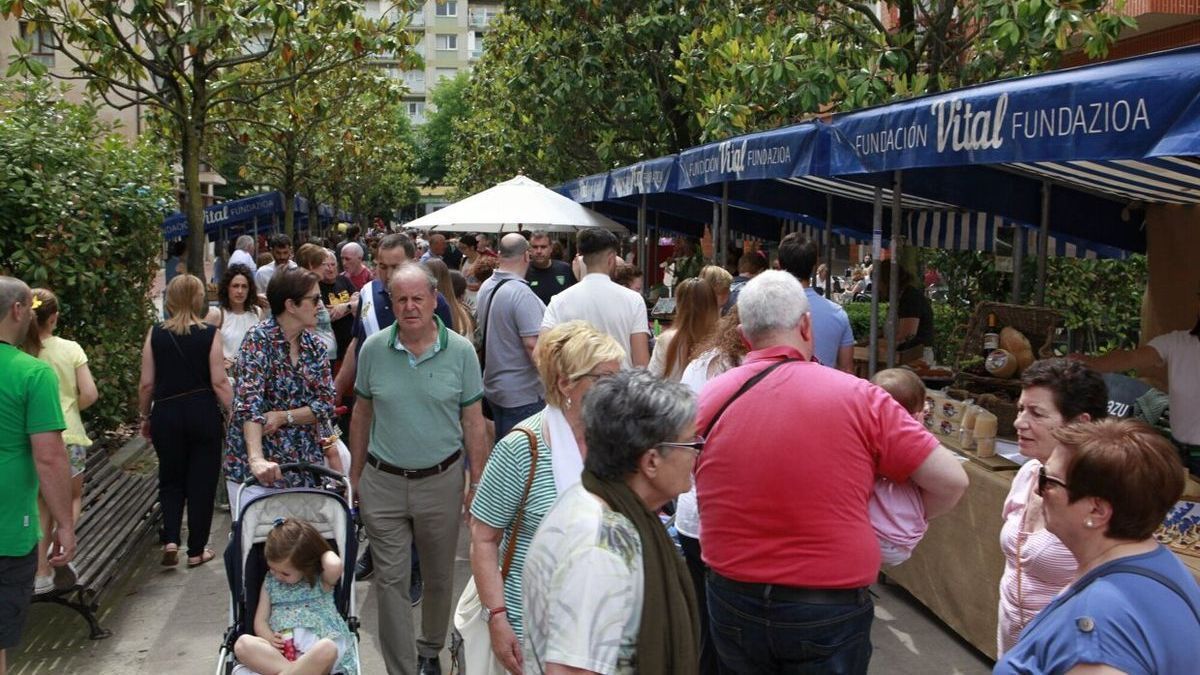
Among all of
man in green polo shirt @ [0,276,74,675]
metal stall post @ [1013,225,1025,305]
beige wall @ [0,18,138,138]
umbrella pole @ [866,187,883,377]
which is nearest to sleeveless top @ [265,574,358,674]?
man in green polo shirt @ [0,276,74,675]

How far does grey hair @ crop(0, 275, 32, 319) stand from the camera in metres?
4.21

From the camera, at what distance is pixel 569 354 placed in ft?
11.4

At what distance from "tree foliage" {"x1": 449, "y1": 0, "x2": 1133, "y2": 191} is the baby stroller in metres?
7.36

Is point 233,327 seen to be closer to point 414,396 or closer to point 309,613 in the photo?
point 414,396

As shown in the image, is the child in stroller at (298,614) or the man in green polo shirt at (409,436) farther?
the man in green polo shirt at (409,436)

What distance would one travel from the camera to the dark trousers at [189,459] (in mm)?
6969

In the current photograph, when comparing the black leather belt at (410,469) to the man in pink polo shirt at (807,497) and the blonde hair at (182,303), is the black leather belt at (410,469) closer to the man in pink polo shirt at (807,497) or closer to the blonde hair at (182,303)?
the man in pink polo shirt at (807,497)

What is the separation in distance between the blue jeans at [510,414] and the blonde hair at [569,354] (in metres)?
3.28

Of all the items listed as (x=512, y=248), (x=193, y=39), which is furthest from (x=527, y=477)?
(x=193, y=39)

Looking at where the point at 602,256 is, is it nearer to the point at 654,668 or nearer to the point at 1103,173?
the point at 1103,173

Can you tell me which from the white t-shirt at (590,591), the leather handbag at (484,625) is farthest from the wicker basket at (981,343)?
the white t-shirt at (590,591)

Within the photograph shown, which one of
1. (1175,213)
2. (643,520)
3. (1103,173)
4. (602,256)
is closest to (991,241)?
(1175,213)

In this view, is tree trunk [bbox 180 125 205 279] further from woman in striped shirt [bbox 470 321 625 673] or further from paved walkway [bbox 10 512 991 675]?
woman in striped shirt [bbox 470 321 625 673]

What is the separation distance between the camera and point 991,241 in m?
9.96
